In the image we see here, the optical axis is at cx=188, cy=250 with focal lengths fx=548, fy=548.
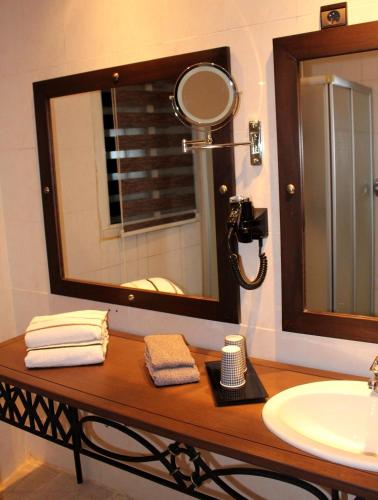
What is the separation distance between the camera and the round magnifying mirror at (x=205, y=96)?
5.18ft

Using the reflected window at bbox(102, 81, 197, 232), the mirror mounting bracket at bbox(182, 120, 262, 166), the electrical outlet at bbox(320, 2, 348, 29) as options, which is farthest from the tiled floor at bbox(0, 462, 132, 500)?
the electrical outlet at bbox(320, 2, 348, 29)

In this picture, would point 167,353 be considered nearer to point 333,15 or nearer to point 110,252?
point 110,252

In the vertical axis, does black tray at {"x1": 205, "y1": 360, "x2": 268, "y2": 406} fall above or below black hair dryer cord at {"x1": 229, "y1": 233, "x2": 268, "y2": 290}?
below

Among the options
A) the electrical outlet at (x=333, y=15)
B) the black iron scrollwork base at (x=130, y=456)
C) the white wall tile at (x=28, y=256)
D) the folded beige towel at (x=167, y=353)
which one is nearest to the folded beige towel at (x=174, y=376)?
the folded beige towel at (x=167, y=353)

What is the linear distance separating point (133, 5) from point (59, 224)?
0.84 metres

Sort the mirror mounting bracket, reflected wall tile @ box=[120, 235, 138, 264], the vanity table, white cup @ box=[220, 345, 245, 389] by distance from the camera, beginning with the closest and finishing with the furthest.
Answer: the vanity table < white cup @ box=[220, 345, 245, 389] < the mirror mounting bracket < reflected wall tile @ box=[120, 235, 138, 264]

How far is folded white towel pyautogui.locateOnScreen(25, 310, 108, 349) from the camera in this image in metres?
1.74

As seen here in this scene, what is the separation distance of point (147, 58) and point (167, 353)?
0.94m

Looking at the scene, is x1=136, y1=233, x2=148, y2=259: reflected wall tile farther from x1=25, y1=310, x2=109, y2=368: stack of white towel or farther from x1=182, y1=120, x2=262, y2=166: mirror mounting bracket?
x1=182, y1=120, x2=262, y2=166: mirror mounting bracket

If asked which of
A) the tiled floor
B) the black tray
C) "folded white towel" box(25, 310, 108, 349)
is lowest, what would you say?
the tiled floor

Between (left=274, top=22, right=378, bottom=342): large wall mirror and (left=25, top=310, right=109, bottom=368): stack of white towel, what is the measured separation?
626 mm

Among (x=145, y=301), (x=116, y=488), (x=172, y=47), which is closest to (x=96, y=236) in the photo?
(x=145, y=301)

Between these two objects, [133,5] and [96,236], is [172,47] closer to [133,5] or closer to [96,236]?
[133,5]

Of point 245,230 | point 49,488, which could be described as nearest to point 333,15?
point 245,230
